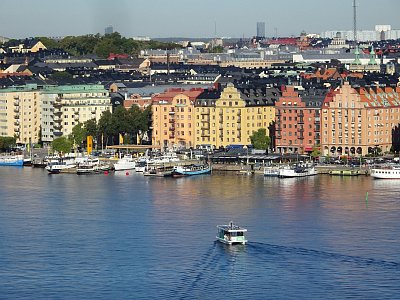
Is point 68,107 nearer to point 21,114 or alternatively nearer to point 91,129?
point 21,114

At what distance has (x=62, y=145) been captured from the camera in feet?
88.4

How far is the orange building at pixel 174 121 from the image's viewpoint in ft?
89.7

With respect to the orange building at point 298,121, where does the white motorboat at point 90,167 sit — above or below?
below

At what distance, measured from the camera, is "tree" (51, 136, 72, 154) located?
2688cm

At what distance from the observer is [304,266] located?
1483cm

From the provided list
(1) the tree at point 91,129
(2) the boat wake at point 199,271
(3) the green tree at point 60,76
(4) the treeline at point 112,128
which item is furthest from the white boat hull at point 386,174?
(3) the green tree at point 60,76

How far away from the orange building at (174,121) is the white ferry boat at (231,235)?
1092 centimetres

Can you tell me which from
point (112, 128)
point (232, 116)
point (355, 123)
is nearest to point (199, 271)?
point (355, 123)

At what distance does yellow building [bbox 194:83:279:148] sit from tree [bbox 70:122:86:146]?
1.90 metres

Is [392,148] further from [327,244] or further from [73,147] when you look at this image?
[327,244]

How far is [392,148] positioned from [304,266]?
10857 millimetres

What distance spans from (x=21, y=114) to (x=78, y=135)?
2492 mm

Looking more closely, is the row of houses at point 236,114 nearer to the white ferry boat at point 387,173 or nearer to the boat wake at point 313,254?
the white ferry boat at point 387,173

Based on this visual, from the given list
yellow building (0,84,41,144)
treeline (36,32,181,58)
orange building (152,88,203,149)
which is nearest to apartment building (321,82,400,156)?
orange building (152,88,203,149)
